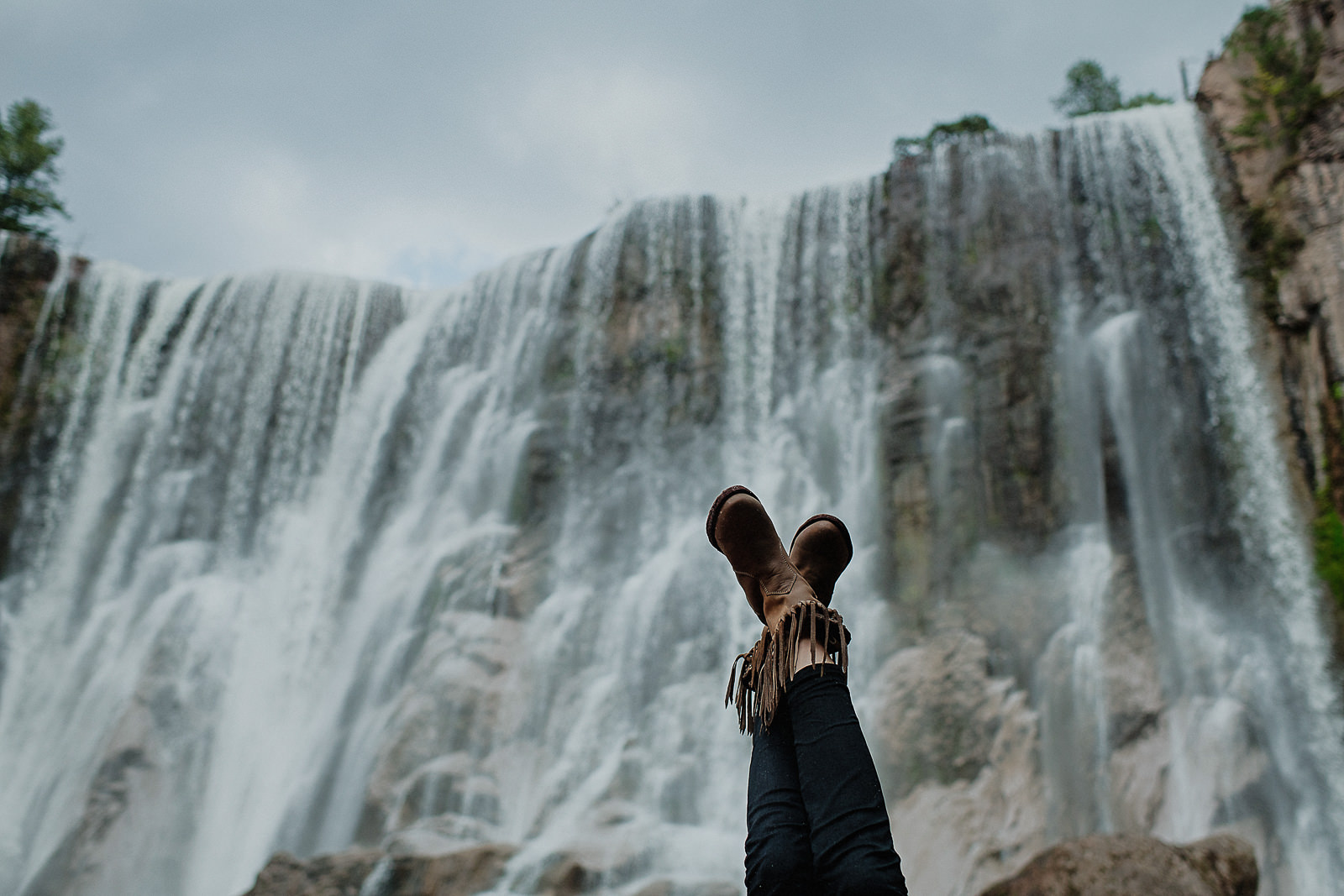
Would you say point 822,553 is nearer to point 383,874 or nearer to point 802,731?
point 802,731

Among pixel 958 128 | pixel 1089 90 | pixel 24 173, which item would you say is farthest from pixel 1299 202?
pixel 24 173

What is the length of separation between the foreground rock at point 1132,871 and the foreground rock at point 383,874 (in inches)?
157

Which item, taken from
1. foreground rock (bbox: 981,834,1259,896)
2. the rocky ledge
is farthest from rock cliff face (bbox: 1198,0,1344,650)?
the rocky ledge

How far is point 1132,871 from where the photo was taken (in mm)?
4719

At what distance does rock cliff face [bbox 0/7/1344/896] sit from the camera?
819 cm

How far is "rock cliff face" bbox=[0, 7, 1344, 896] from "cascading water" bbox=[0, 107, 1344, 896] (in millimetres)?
45

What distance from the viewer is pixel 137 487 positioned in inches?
557

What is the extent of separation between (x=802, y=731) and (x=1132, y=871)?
4.02 m

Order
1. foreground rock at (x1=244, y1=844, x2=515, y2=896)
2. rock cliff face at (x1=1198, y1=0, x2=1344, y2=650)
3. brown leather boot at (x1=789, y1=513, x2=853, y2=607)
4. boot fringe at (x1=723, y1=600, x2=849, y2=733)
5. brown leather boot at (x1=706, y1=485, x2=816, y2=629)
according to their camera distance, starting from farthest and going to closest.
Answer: rock cliff face at (x1=1198, y1=0, x2=1344, y2=650)
foreground rock at (x1=244, y1=844, x2=515, y2=896)
brown leather boot at (x1=789, y1=513, x2=853, y2=607)
brown leather boot at (x1=706, y1=485, x2=816, y2=629)
boot fringe at (x1=723, y1=600, x2=849, y2=733)

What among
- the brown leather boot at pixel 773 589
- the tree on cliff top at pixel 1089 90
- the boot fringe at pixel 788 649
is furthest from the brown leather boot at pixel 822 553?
the tree on cliff top at pixel 1089 90

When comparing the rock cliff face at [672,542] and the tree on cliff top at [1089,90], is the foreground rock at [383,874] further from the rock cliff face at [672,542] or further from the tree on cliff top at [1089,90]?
the tree on cliff top at [1089,90]

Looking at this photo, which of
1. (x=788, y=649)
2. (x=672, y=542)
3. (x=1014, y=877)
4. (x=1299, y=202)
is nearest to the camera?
(x=788, y=649)

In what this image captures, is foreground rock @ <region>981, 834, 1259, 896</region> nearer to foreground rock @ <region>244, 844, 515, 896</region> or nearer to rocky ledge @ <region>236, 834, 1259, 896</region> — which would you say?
rocky ledge @ <region>236, 834, 1259, 896</region>

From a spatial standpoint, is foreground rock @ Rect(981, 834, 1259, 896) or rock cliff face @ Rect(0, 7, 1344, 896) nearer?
foreground rock @ Rect(981, 834, 1259, 896)
